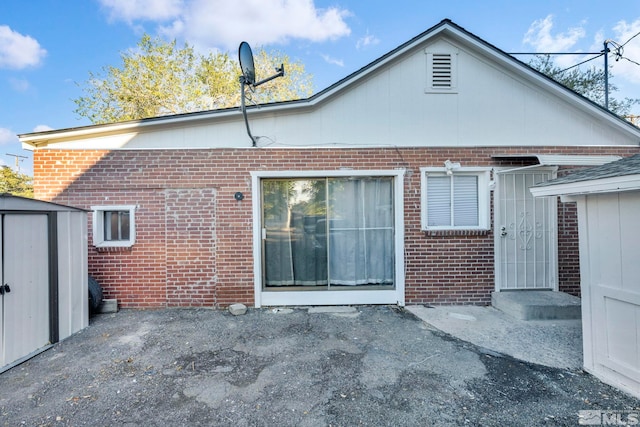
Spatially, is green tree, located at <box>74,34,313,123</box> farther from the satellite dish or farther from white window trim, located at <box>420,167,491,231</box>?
white window trim, located at <box>420,167,491,231</box>

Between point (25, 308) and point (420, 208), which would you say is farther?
point (420, 208)

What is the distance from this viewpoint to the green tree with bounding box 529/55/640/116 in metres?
11.8

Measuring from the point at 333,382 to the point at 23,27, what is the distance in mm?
12486

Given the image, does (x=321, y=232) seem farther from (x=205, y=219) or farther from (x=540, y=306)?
(x=540, y=306)

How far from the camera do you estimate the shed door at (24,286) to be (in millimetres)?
3232

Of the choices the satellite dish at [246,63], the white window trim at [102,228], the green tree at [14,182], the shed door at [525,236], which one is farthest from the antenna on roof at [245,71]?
the green tree at [14,182]

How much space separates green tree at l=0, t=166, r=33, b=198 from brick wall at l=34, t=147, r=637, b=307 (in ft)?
73.3

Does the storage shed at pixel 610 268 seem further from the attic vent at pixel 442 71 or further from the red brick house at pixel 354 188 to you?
the attic vent at pixel 442 71

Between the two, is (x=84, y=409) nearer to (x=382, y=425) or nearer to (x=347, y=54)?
(x=382, y=425)

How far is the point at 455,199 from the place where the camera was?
5.20 metres

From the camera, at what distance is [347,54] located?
33.6ft

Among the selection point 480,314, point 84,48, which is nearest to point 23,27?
point 84,48

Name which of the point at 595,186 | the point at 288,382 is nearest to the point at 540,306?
the point at 595,186

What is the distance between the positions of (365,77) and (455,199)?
2825mm
